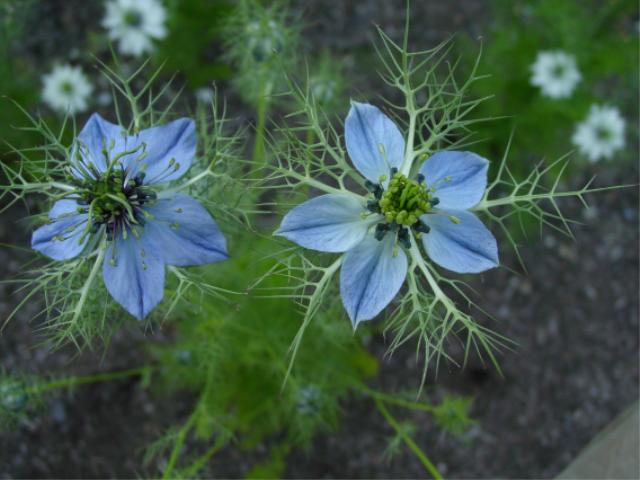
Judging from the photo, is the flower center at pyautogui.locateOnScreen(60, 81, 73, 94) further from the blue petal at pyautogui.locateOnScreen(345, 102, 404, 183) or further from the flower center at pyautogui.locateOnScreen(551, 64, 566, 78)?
the flower center at pyautogui.locateOnScreen(551, 64, 566, 78)

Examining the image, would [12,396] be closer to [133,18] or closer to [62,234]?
[62,234]

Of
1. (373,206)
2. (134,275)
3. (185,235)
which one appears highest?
(373,206)

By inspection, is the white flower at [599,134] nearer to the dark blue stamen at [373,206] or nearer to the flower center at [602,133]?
the flower center at [602,133]

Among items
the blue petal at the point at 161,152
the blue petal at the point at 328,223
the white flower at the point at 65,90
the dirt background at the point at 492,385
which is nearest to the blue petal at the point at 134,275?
the blue petal at the point at 161,152

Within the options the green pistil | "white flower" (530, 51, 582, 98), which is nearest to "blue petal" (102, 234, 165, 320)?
the green pistil

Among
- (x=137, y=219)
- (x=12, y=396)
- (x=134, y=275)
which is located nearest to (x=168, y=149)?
(x=137, y=219)

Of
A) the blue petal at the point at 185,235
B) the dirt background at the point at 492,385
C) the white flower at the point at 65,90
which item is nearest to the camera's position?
the blue petal at the point at 185,235

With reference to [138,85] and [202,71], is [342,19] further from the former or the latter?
[138,85]
